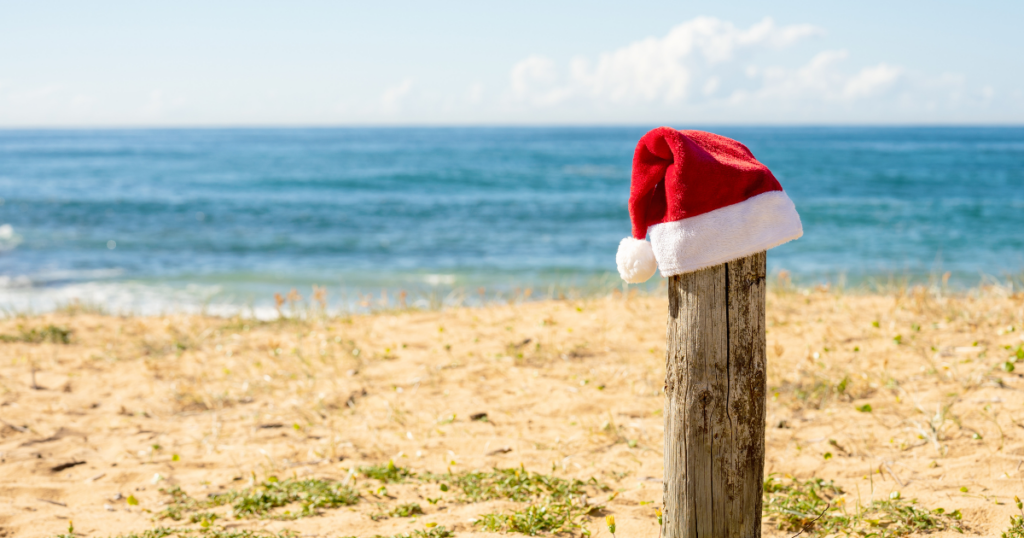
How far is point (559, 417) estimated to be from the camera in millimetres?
4848

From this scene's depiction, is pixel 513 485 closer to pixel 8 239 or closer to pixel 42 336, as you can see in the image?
pixel 42 336

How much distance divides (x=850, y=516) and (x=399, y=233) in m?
16.5

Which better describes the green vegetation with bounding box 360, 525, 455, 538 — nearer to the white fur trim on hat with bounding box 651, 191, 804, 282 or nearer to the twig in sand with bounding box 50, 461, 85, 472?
the white fur trim on hat with bounding box 651, 191, 804, 282

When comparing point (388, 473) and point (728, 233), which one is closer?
point (728, 233)

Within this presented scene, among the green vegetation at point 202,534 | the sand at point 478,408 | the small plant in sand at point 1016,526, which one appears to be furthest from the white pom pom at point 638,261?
the green vegetation at point 202,534

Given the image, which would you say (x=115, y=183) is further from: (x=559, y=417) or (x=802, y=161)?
(x=802, y=161)

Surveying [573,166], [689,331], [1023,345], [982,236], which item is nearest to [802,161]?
[573,166]

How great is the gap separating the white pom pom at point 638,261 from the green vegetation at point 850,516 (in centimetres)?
154

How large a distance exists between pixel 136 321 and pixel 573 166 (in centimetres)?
3578

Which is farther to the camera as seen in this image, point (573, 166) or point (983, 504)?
point (573, 166)

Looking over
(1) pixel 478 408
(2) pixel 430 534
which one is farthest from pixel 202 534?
(1) pixel 478 408

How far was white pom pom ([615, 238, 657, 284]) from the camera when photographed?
2570 mm

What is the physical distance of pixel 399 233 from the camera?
18859mm

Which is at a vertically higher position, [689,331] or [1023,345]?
[689,331]
